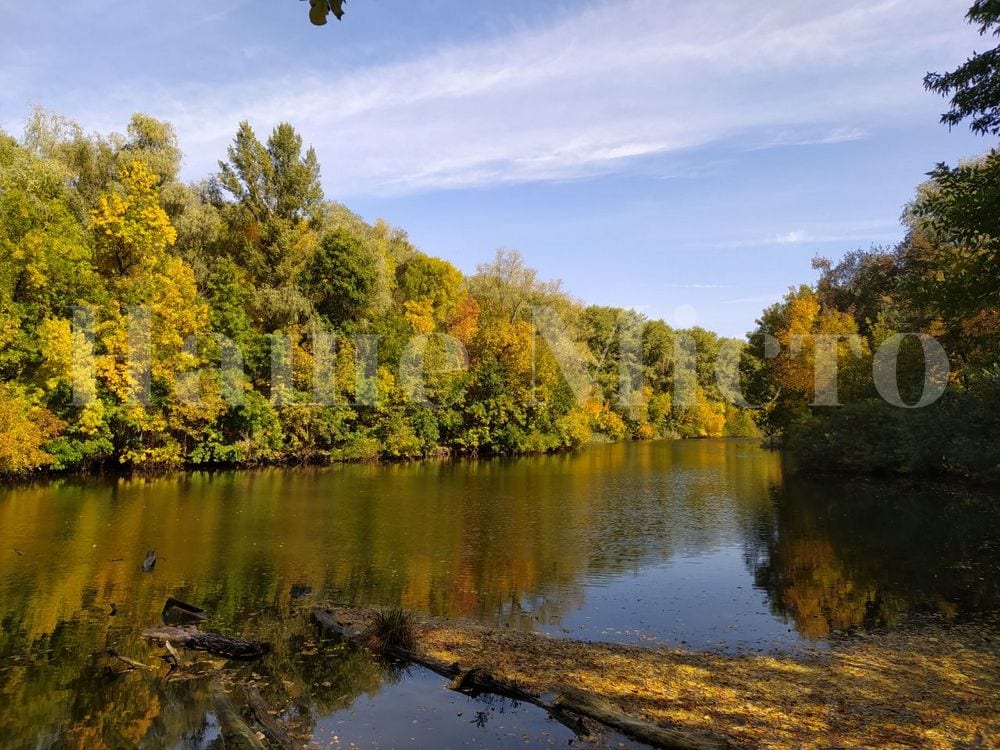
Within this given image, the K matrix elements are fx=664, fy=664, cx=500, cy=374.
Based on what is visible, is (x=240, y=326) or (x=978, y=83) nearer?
(x=978, y=83)

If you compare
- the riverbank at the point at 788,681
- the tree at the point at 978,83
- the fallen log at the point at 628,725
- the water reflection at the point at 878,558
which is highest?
the tree at the point at 978,83

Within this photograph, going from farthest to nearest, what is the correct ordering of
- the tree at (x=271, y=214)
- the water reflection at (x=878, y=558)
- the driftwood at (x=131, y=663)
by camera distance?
the tree at (x=271, y=214) → the water reflection at (x=878, y=558) → the driftwood at (x=131, y=663)

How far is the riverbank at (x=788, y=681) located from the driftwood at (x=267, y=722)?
2.38 metres

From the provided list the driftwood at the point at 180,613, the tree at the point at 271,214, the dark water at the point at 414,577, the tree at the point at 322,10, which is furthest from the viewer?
the tree at the point at 271,214

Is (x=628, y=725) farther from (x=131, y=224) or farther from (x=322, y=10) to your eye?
(x=131, y=224)

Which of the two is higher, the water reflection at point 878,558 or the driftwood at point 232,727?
the driftwood at point 232,727

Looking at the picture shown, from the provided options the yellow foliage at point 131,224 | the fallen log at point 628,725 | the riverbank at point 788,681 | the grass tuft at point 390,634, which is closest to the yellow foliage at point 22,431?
the yellow foliage at point 131,224

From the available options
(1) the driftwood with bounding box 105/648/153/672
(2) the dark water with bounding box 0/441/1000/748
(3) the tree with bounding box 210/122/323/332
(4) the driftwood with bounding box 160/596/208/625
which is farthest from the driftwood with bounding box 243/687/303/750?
(3) the tree with bounding box 210/122/323/332

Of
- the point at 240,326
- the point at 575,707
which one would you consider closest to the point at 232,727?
the point at 575,707

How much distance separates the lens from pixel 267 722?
704 centimetres

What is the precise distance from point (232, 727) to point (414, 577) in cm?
750

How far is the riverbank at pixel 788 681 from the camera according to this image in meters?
6.74

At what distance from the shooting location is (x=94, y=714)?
24.4 feet

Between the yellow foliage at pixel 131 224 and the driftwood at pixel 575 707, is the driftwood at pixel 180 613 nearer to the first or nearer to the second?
the driftwood at pixel 575 707
